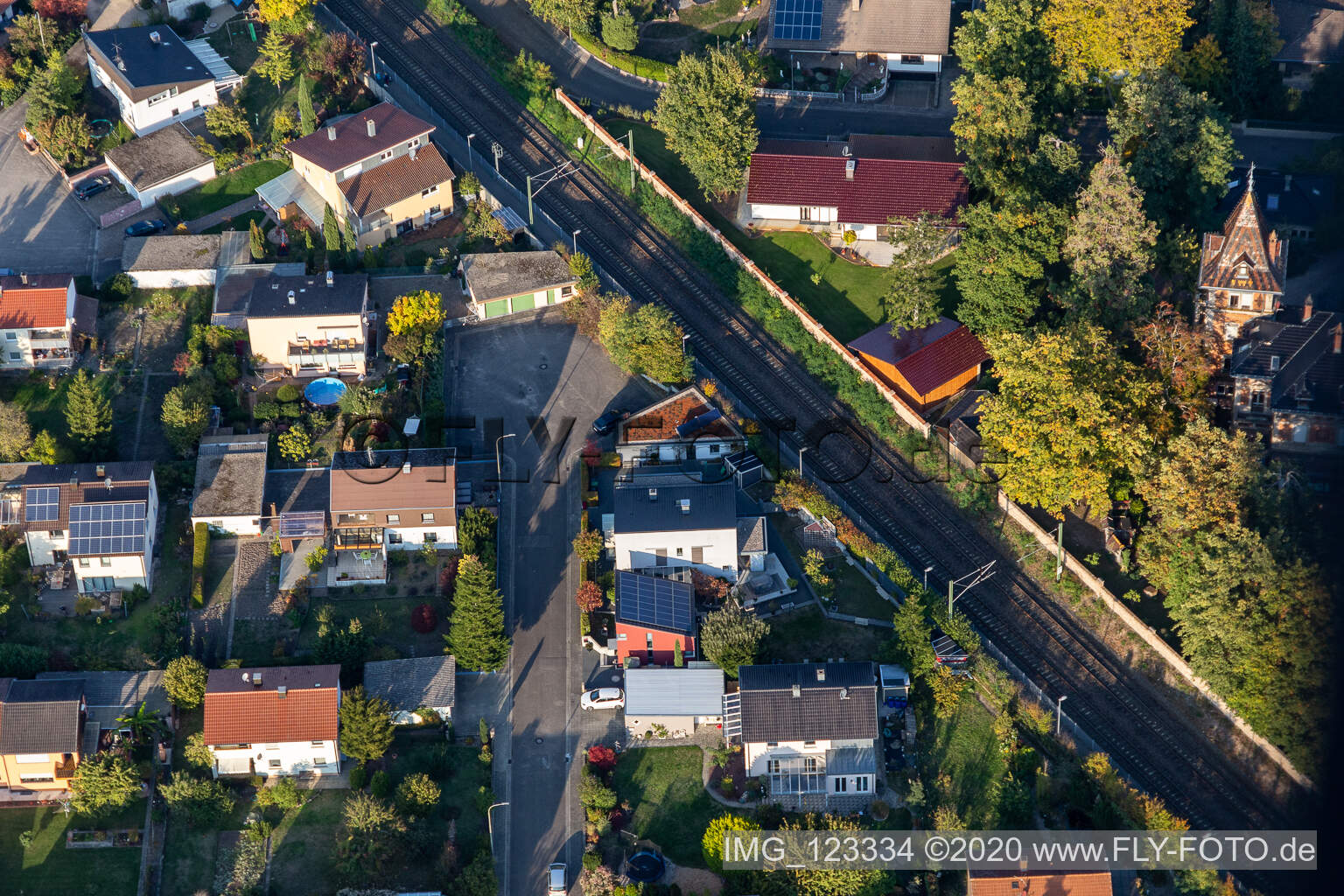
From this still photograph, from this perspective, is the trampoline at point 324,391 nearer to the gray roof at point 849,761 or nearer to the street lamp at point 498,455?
the street lamp at point 498,455

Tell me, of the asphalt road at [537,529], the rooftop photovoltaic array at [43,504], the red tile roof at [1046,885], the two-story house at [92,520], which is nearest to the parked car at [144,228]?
the two-story house at [92,520]

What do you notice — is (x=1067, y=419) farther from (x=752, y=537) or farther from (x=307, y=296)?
(x=307, y=296)

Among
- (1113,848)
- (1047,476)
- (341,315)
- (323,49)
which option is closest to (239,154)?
(323,49)

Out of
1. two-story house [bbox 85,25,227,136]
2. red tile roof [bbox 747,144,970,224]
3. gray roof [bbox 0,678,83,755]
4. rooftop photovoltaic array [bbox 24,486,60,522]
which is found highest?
two-story house [bbox 85,25,227,136]

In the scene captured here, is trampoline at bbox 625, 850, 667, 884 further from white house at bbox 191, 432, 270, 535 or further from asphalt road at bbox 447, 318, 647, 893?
white house at bbox 191, 432, 270, 535

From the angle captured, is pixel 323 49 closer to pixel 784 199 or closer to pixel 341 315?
pixel 341 315

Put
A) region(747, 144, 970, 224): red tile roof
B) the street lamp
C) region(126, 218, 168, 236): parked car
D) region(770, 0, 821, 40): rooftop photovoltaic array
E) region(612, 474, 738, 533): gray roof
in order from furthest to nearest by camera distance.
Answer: region(770, 0, 821, 40): rooftop photovoltaic array, region(747, 144, 970, 224): red tile roof, region(126, 218, 168, 236): parked car, the street lamp, region(612, 474, 738, 533): gray roof

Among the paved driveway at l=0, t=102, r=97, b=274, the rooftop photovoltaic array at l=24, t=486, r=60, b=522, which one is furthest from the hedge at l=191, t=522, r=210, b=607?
the paved driveway at l=0, t=102, r=97, b=274
